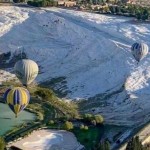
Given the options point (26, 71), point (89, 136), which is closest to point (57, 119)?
point (89, 136)

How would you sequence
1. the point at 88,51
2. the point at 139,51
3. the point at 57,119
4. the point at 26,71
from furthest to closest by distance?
the point at 88,51 < the point at 139,51 < the point at 26,71 < the point at 57,119

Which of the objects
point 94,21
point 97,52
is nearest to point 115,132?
point 97,52

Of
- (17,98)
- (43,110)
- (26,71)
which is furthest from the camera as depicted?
(43,110)

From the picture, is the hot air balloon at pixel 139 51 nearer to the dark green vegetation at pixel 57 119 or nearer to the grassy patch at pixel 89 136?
the dark green vegetation at pixel 57 119

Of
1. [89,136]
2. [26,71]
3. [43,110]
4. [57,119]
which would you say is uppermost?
[26,71]

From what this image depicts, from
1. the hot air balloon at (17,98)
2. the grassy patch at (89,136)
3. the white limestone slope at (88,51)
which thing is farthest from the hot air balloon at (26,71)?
the grassy patch at (89,136)

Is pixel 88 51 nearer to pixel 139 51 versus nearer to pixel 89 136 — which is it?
pixel 139 51

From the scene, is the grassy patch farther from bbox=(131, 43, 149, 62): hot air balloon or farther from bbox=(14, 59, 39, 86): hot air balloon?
bbox=(131, 43, 149, 62): hot air balloon
